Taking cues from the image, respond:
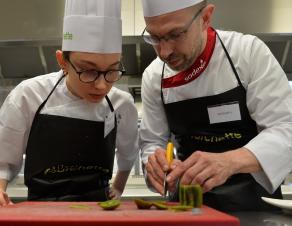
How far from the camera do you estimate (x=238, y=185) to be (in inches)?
47.4

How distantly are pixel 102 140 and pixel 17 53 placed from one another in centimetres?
126

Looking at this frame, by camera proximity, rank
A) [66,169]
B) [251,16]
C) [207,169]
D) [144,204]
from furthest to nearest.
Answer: [251,16] < [66,169] < [207,169] < [144,204]

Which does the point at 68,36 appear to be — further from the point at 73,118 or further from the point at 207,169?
the point at 207,169

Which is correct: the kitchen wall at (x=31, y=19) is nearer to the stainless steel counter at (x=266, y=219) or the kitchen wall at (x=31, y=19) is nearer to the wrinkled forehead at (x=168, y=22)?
the wrinkled forehead at (x=168, y=22)

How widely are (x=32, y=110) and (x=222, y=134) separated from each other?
0.63 m

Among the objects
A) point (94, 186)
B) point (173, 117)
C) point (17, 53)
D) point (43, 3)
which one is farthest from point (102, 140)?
point (17, 53)

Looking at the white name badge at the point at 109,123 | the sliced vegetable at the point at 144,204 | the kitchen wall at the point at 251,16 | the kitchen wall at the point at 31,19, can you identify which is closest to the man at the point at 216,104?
the white name badge at the point at 109,123

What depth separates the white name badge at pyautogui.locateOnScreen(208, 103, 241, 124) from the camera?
1.26 metres

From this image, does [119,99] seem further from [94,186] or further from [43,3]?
[43,3]

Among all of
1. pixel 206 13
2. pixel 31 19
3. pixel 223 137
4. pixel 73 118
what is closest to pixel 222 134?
pixel 223 137

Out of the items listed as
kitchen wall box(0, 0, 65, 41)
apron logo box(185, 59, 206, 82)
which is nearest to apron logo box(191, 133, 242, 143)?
apron logo box(185, 59, 206, 82)

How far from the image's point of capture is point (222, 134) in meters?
1.28

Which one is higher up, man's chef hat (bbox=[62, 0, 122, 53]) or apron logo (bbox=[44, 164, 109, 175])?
man's chef hat (bbox=[62, 0, 122, 53])

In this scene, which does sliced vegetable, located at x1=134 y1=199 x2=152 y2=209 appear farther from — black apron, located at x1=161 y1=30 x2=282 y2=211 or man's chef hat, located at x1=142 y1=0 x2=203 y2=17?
man's chef hat, located at x1=142 y1=0 x2=203 y2=17
